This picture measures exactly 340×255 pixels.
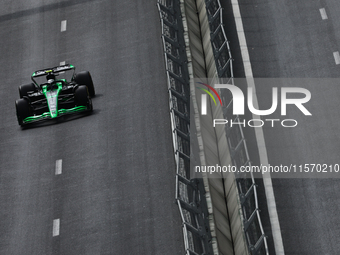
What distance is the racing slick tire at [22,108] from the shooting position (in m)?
22.4

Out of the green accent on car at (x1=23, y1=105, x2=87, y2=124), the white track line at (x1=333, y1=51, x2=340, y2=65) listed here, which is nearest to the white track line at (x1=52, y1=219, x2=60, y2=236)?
the green accent on car at (x1=23, y1=105, x2=87, y2=124)

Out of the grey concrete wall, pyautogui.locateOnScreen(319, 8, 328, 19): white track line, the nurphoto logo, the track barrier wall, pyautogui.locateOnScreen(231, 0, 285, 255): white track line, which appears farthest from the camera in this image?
pyautogui.locateOnScreen(319, 8, 328, 19): white track line

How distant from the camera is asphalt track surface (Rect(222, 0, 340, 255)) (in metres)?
18.3

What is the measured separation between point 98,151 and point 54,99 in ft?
8.47

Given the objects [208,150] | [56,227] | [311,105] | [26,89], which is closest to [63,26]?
[26,89]

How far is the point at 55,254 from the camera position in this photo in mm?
18766

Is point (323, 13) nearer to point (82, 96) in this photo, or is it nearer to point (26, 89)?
point (82, 96)

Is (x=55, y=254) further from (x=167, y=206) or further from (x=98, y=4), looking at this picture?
(x=98, y=4)

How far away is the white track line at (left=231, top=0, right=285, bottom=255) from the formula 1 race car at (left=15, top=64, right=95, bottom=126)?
6025 millimetres

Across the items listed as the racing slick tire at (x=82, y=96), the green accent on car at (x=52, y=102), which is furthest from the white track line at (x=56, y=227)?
the racing slick tire at (x=82, y=96)

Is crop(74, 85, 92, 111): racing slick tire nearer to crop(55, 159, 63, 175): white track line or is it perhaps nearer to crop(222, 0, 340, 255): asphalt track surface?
crop(55, 159, 63, 175): white track line

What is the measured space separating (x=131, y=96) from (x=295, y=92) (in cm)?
605

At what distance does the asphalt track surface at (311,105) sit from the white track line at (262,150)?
0.44ft

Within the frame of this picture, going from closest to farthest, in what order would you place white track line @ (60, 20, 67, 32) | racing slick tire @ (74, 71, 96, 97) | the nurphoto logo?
1. the nurphoto logo
2. racing slick tire @ (74, 71, 96, 97)
3. white track line @ (60, 20, 67, 32)
